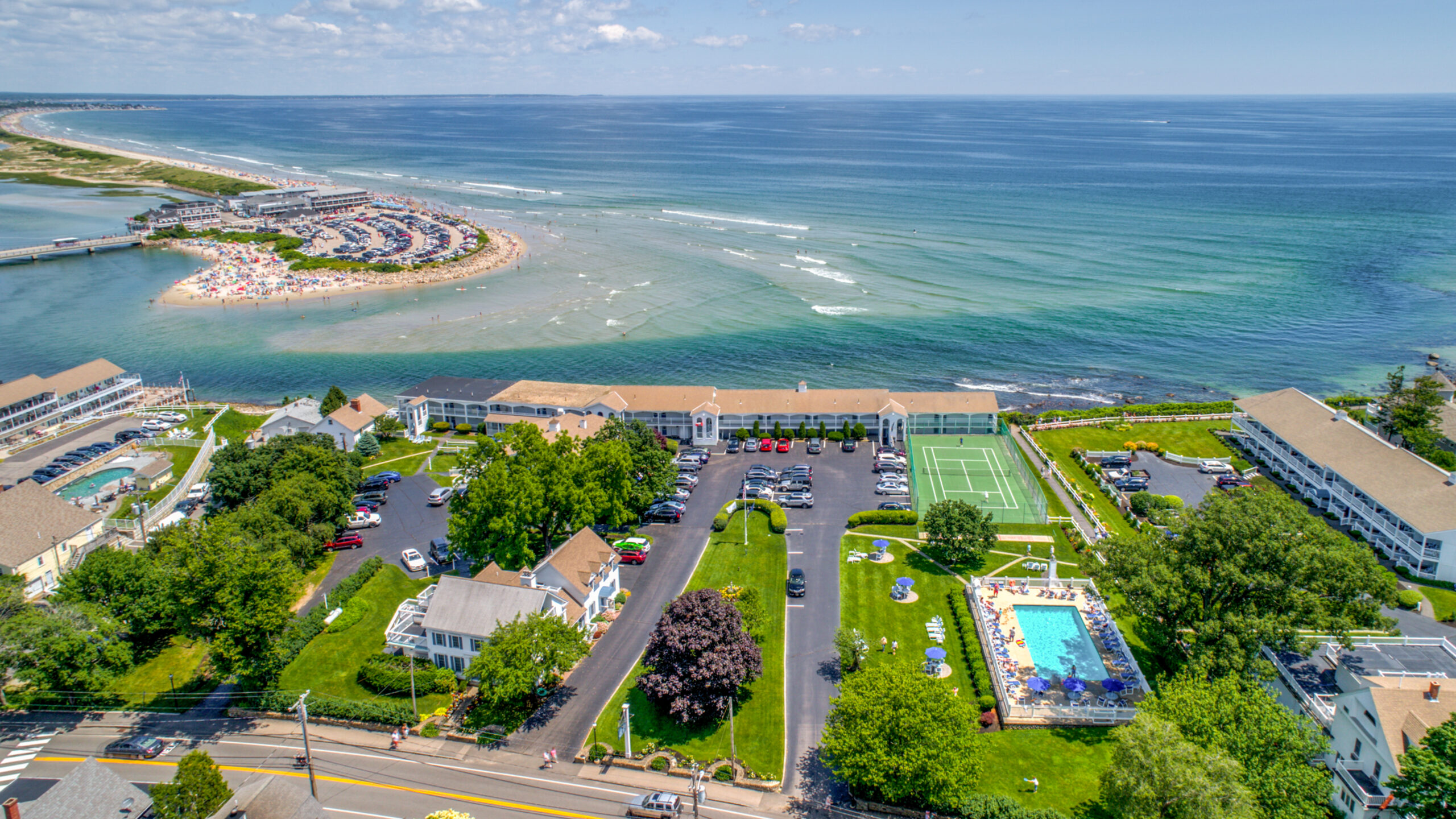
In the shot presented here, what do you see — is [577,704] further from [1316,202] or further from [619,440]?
[1316,202]

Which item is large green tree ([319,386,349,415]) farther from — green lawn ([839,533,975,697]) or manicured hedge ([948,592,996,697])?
manicured hedge ([948,592,996,697])

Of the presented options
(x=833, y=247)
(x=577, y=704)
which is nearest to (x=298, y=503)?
(x=577, y=704)

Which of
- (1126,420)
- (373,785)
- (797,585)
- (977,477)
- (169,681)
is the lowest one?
(169,681)

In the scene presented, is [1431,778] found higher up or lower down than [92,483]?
higher up

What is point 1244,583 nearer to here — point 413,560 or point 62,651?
point 413,560

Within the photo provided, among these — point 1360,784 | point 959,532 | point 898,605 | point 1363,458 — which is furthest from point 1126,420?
point 1360,784

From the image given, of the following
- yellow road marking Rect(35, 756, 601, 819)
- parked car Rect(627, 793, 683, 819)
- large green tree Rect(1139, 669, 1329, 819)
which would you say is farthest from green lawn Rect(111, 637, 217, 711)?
large green tree Rect(1139, 669, 1329, 819)

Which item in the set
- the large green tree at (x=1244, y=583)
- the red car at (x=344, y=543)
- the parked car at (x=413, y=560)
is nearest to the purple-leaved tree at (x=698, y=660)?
the large green tree at (x=1244, y=583)
